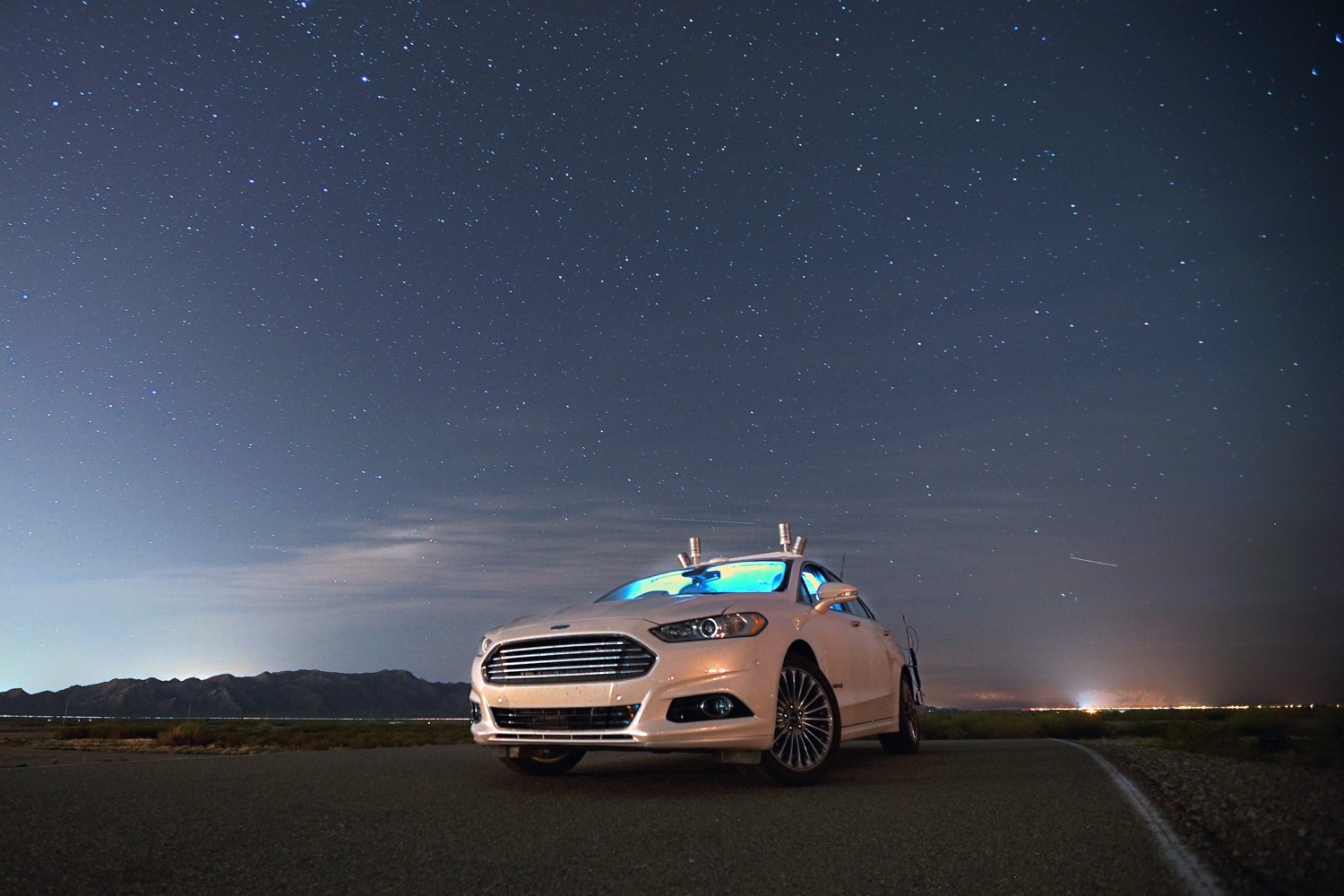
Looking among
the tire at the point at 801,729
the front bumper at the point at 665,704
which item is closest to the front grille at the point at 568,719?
the front bumper at the point at 665,704

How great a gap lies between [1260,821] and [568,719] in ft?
12.2

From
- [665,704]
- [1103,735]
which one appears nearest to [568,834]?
[665,704]

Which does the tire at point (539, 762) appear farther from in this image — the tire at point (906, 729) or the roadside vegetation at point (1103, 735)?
the roadside vegetation at point (1103, 735)

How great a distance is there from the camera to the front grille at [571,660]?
5.99 meters

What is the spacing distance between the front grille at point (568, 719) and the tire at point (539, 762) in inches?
15.1

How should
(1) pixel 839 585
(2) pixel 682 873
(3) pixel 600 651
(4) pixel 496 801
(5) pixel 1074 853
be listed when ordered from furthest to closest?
(1) pixel 839 585, (3) pixel 600 651, (4) pixel 496 801, (5) pixel 1074 853, (2) pixel 682 873

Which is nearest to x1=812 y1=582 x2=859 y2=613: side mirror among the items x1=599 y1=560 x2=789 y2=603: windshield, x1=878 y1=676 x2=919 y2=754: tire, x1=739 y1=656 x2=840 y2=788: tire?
x1=599 y1=560 x2=789 y2=603: windshield

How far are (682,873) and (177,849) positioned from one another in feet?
6.87

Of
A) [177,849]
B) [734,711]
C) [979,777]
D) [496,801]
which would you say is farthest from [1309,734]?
[177,849]

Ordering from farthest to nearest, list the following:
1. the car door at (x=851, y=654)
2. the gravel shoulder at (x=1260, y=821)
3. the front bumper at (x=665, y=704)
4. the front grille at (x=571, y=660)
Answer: the car door at (x=851, y=654) → the front grille at (x=571, y=660) → the front bumper at (x=665, y=704) → the gravel shoulder at (x=1260, y=821)

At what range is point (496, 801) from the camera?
5.60 meters

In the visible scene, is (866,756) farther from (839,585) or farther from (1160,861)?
(1160,861)

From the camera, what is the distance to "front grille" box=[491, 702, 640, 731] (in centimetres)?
589

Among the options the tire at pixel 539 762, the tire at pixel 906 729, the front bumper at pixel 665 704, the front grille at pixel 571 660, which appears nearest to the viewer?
the front bumper at pixel 665 704
